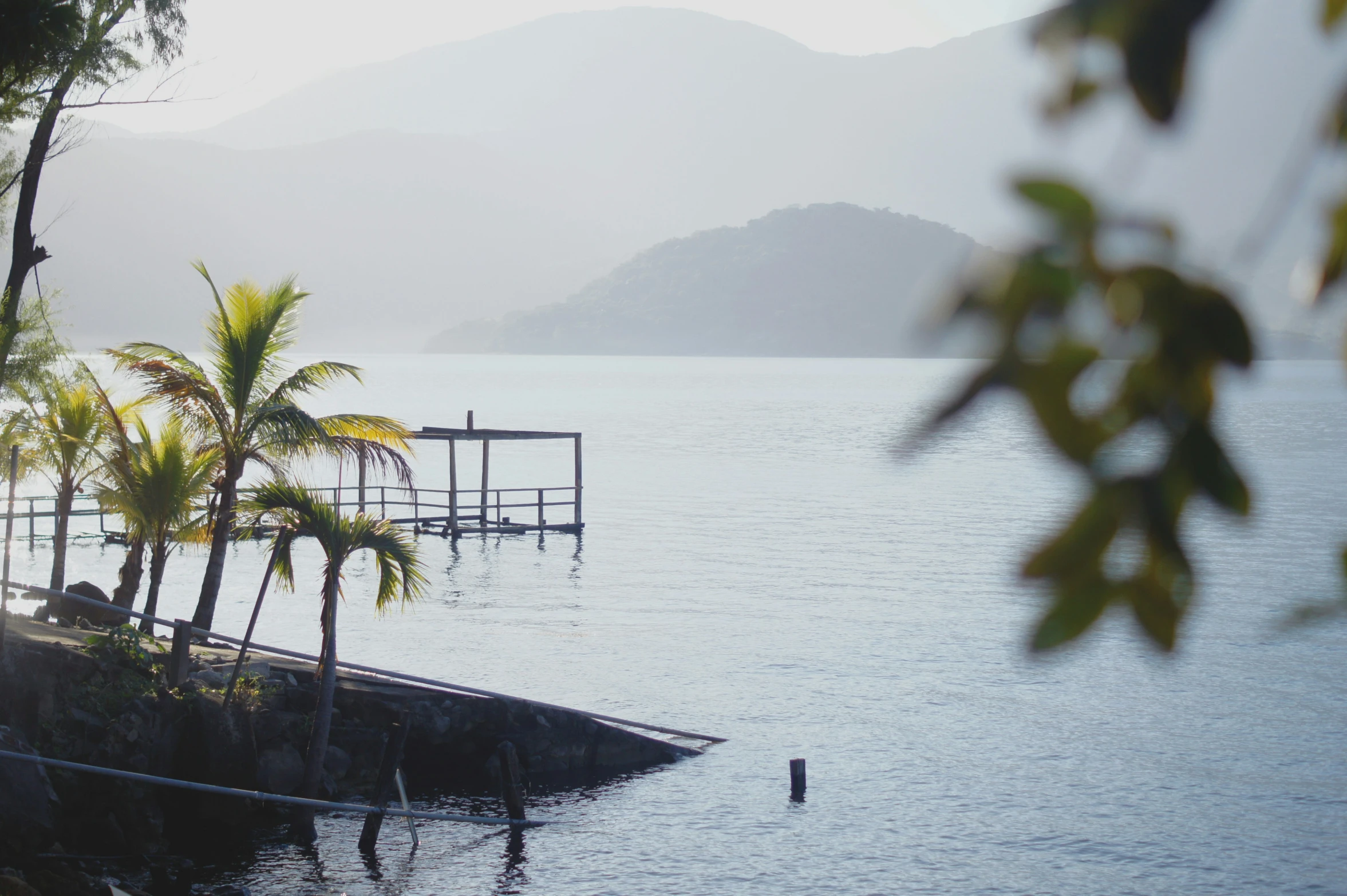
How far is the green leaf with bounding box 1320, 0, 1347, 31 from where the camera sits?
4.09 ft

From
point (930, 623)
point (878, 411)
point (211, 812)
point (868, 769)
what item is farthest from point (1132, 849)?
point (878, 411)

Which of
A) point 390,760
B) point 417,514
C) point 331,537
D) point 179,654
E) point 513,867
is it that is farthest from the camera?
point 417,514

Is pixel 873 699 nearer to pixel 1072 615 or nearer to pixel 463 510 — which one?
pixel 1072 615

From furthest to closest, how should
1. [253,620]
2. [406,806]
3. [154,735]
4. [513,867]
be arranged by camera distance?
[513,867] → [406,806] → [253,620] → [154,735]

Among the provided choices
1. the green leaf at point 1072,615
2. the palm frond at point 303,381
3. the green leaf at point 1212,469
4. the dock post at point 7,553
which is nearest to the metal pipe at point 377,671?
the dock post at point 7,553

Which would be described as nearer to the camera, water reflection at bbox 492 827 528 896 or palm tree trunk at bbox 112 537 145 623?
water reflection at bbox 492 827 528 896

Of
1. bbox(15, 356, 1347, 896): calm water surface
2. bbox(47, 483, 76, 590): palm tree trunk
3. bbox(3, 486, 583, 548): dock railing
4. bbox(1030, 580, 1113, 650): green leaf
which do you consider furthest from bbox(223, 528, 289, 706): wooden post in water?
bbox(3, 486, 583, 548): dock railing

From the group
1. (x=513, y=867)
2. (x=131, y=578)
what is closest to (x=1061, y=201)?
(x=513, y=867)

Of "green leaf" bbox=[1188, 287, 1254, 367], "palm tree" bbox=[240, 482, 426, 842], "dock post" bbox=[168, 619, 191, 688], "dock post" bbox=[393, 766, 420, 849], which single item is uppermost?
"green leaf" bbox=[1188, 287, 1254, 367]

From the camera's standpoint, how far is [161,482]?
16688 mm

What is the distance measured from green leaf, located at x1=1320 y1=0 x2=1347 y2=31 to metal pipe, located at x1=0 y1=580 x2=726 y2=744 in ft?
35.3

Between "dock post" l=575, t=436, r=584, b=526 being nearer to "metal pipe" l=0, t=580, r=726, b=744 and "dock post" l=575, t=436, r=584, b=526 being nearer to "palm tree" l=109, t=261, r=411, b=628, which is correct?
"metal pipe" l=0, t=580, r=726, b=744

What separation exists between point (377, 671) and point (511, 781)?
→ 2802 mm

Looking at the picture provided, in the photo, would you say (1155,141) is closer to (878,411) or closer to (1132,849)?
(1132,849)
